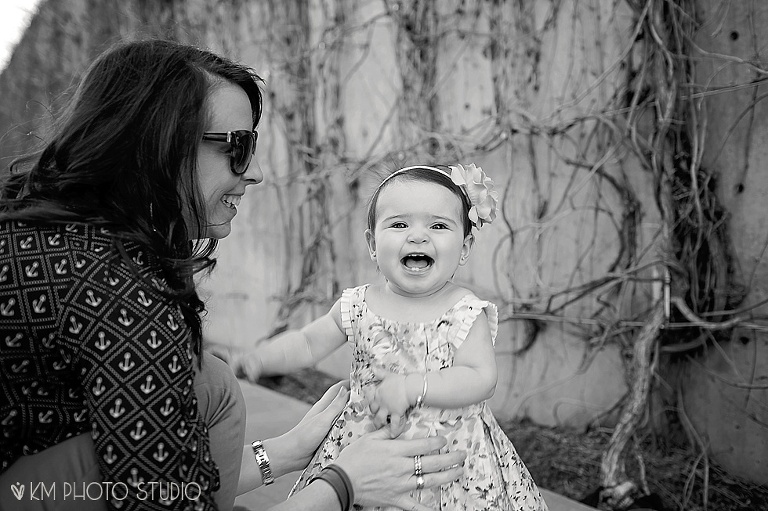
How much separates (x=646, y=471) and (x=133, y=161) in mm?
2089

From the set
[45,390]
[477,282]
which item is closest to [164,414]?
[45,390]

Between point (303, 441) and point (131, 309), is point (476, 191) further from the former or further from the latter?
point (131, 309)

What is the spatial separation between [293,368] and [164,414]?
0.66 metres

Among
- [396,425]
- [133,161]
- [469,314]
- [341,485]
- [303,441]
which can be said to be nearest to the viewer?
[133,161]

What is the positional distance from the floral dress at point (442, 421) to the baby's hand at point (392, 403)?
61 mm

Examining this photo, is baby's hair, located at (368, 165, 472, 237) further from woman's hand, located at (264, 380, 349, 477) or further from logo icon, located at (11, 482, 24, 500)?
logo icon, located at (11, 482, 24, 500)

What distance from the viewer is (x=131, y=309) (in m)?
1.10

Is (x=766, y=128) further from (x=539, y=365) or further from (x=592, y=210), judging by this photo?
(x=539, y=365)

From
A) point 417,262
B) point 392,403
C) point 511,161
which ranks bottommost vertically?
point 392,403

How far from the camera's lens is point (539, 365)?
3.03m

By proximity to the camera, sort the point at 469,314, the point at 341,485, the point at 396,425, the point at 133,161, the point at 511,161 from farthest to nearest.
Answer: the point at 511,161
the point at 469,314
the point at 396,425
the point at 341,485
the point at 133,161

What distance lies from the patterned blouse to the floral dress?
54cm

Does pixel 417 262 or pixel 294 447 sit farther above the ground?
pixel 417 262

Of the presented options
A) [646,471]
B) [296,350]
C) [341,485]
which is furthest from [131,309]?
[646,471]
